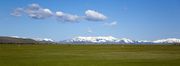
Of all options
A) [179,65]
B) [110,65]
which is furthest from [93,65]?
[179,65]

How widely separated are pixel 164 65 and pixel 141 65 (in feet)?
9.71

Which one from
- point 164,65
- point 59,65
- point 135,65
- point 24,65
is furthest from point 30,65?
point 164,65

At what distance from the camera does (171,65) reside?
43.0 m

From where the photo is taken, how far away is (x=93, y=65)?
4347 centimetres

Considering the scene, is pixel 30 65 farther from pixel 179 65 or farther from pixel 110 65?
pixel 179 65

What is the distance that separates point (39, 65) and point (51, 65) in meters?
1.58

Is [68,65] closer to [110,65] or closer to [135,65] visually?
[110,65]

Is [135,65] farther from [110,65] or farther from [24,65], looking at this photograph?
[24,65]

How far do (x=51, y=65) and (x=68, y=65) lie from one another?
220cm

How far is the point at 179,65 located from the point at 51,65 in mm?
16418

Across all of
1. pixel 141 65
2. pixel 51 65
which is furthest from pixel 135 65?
pixel 51 65

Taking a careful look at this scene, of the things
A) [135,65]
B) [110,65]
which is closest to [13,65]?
[110,65]

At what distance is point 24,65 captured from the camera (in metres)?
42.5

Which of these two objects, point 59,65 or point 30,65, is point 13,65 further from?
point 59,65
